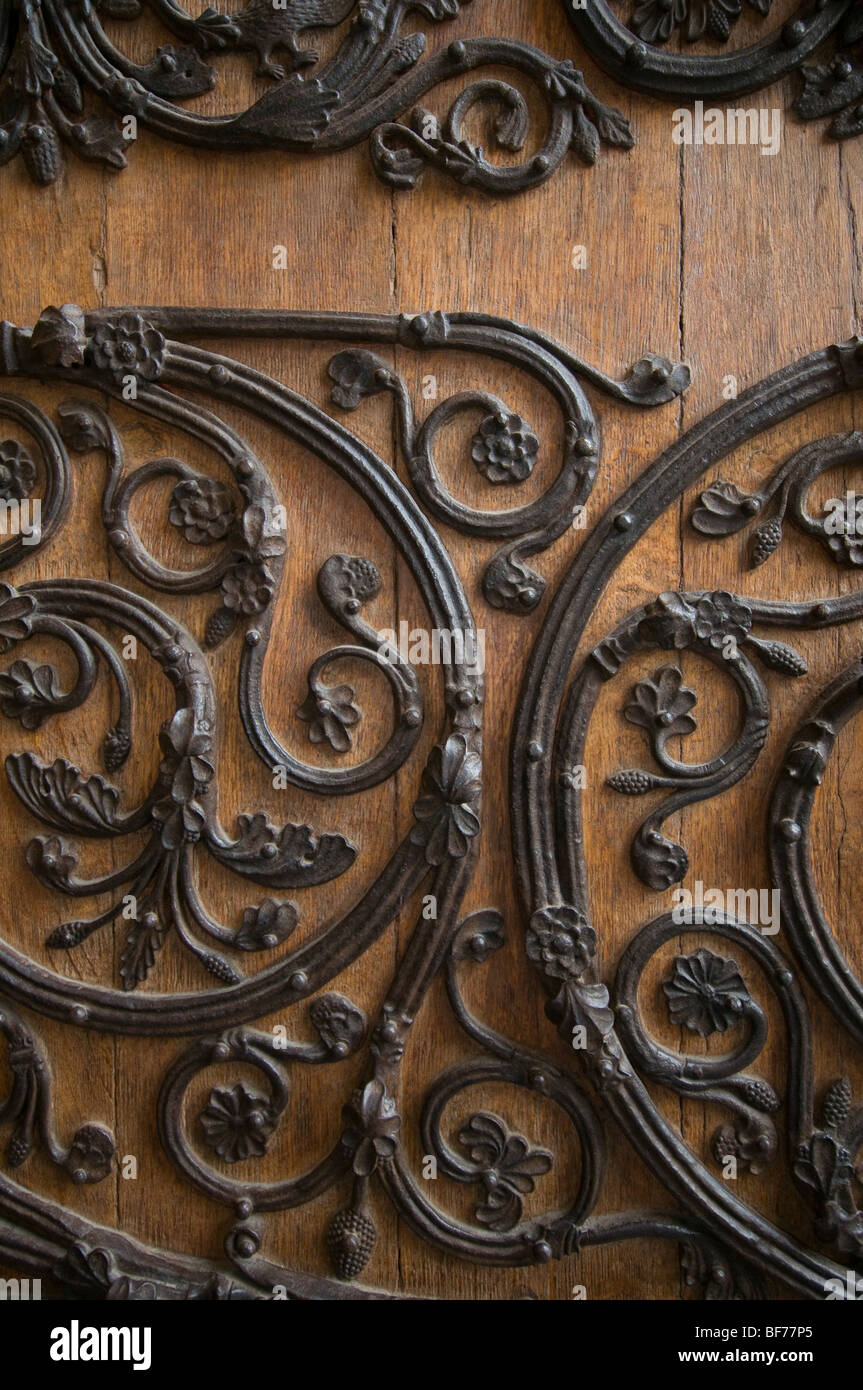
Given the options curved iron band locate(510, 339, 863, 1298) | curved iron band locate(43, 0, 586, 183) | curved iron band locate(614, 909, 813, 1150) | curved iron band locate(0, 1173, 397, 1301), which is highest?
curved iron band locate(43, 0, 586, 183)

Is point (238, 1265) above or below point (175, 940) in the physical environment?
below

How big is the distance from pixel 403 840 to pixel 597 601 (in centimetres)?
42

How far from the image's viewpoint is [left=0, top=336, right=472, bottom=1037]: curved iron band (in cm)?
136

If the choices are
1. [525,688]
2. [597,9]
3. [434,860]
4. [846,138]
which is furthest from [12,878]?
[846,138]

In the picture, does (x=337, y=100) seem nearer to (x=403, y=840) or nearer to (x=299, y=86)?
(x=299, y=86)

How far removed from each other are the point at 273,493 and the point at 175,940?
63 centimetres

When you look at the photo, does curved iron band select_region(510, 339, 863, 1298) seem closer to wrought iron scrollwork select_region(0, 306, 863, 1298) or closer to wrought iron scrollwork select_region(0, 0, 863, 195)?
wrought iron scrollwork select_region(0, 306, 863, 1298)

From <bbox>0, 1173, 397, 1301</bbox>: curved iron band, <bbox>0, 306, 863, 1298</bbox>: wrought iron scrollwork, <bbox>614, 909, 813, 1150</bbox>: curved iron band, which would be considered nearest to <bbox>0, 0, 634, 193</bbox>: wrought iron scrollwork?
<bbox>0, 306, 863, 1298</bbox>: wrought iron scrollwork

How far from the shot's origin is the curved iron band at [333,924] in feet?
4.45

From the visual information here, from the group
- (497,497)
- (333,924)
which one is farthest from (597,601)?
(333,924)

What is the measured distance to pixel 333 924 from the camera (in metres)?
1.38

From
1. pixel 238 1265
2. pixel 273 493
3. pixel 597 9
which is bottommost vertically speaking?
pixel 238 1265

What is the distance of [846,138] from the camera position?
136cm

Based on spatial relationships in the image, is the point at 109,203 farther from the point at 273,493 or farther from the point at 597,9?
the point at 597,9
